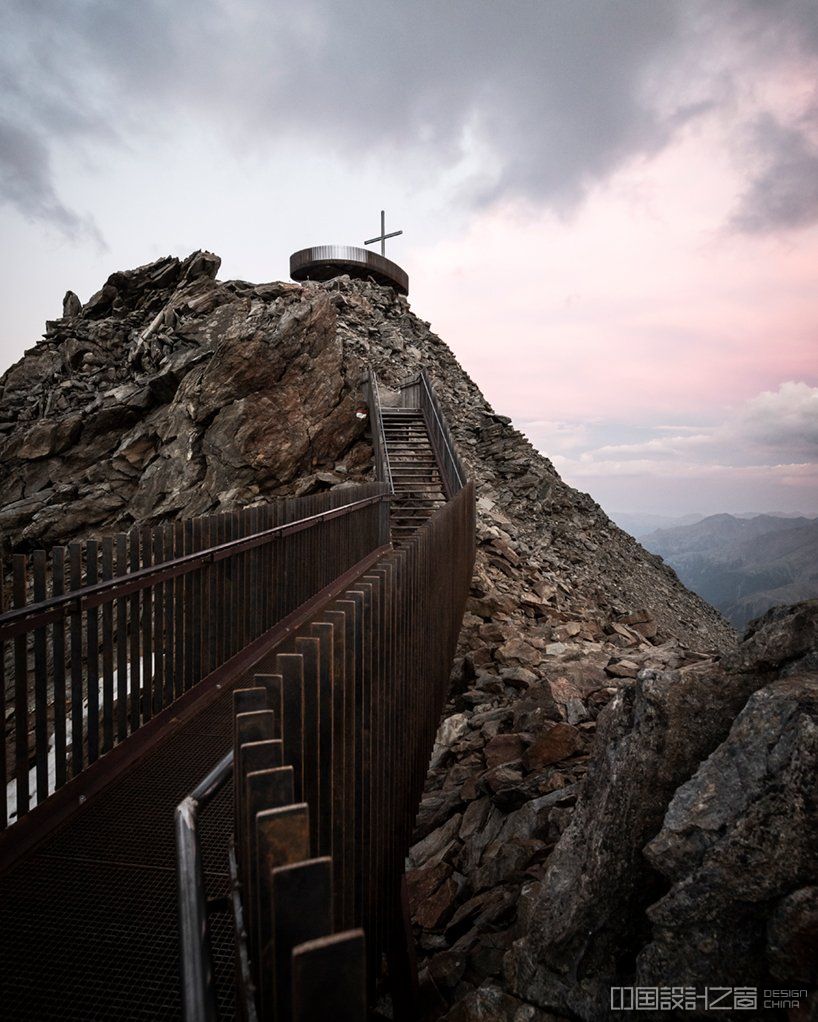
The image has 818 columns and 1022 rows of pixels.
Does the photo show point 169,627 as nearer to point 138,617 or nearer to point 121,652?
point 138,617

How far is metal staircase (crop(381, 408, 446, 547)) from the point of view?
491 inches

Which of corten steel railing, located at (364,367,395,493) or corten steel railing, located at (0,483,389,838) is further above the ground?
corten steel railing, located at (364,367,395,493)

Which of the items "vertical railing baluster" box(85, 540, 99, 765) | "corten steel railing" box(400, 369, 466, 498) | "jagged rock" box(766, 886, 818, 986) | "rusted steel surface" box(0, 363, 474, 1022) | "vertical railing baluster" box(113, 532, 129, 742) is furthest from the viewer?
"corten steel railing" box(400, 369, 466, 498)

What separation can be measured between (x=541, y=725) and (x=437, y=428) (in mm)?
11255

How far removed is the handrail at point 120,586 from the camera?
3146mm

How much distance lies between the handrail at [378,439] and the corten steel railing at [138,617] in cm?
541

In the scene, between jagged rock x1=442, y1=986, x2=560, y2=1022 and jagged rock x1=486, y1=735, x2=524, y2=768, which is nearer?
jagged rock x1=442, y1=986, x2=560, y2=1022

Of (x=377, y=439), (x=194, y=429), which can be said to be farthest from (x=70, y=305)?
(x=377, y=439)

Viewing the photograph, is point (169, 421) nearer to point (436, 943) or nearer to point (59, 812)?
point (59, 812)

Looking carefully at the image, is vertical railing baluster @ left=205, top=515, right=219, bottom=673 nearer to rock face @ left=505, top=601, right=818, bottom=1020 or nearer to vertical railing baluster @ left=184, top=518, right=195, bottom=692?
vertical railing baluster @ left=184, top=518, right=195, bottom=692

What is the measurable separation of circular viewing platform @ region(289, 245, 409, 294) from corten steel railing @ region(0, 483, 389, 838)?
1094 inches

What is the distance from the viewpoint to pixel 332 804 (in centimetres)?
221

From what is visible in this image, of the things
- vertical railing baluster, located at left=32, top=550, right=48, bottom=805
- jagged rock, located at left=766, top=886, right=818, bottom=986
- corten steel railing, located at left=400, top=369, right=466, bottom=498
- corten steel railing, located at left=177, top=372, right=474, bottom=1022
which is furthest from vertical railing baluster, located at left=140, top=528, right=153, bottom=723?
corten steel railing, located at left=400, top=369, right=466, bottom=498

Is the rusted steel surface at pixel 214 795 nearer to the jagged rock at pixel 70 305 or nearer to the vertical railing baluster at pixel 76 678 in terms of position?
the vertical railing baluster at pixel 76 678
